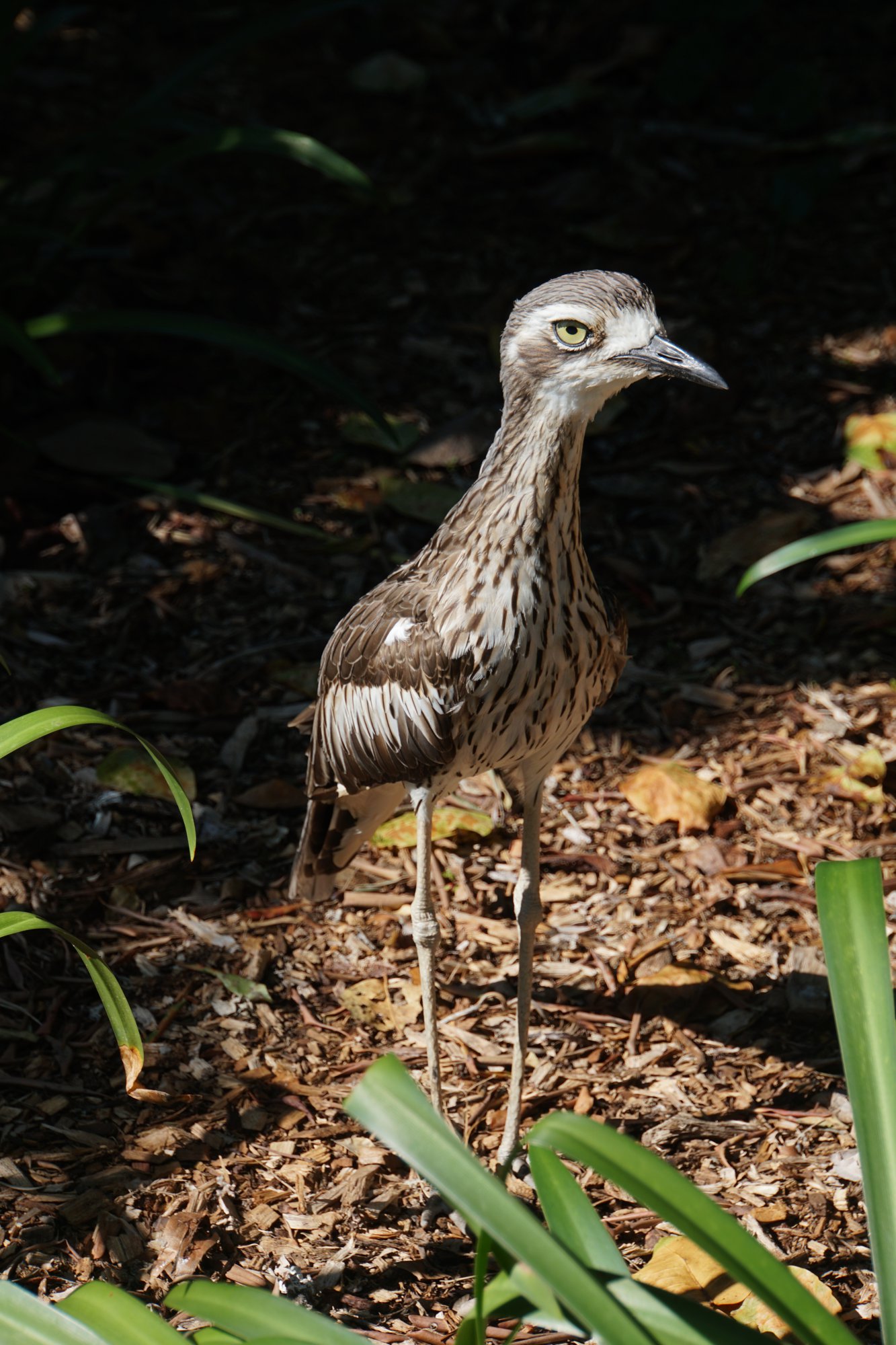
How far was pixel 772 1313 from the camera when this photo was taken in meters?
2.69

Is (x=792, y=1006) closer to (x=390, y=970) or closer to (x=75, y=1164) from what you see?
(x=390, y=970)

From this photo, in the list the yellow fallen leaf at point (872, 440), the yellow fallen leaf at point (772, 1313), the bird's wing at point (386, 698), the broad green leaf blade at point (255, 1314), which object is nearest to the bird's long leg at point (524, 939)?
the bird's wing at point (386, 698)

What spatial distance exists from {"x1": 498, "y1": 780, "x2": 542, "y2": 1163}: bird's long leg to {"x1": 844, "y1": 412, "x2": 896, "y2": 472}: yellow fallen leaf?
2726 mm

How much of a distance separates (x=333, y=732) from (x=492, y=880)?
3.07 ft

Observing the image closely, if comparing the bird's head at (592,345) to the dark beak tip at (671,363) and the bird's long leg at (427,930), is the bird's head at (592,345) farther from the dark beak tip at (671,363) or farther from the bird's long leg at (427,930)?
the bird's long leg at (427,930)

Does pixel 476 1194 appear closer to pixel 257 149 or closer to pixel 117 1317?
pixel 117 1317

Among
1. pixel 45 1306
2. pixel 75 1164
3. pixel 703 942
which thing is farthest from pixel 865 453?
pixel 45 1306

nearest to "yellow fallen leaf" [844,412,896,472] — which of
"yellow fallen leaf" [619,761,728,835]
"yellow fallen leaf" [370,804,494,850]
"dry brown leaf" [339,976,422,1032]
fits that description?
"yellow fallen leaf" [619,761,728,835]

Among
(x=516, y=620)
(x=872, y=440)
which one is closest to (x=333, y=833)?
(x=516, y=620)

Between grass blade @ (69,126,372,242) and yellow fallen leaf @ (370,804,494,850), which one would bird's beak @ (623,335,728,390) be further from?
grass blade @ (69,126,372,242)

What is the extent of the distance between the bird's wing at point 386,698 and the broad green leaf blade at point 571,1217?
3.86 ft

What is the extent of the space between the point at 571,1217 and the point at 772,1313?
35.3 inches

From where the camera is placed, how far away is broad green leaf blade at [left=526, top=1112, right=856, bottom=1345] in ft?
6.15

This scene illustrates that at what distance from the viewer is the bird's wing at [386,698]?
10.0 ft
